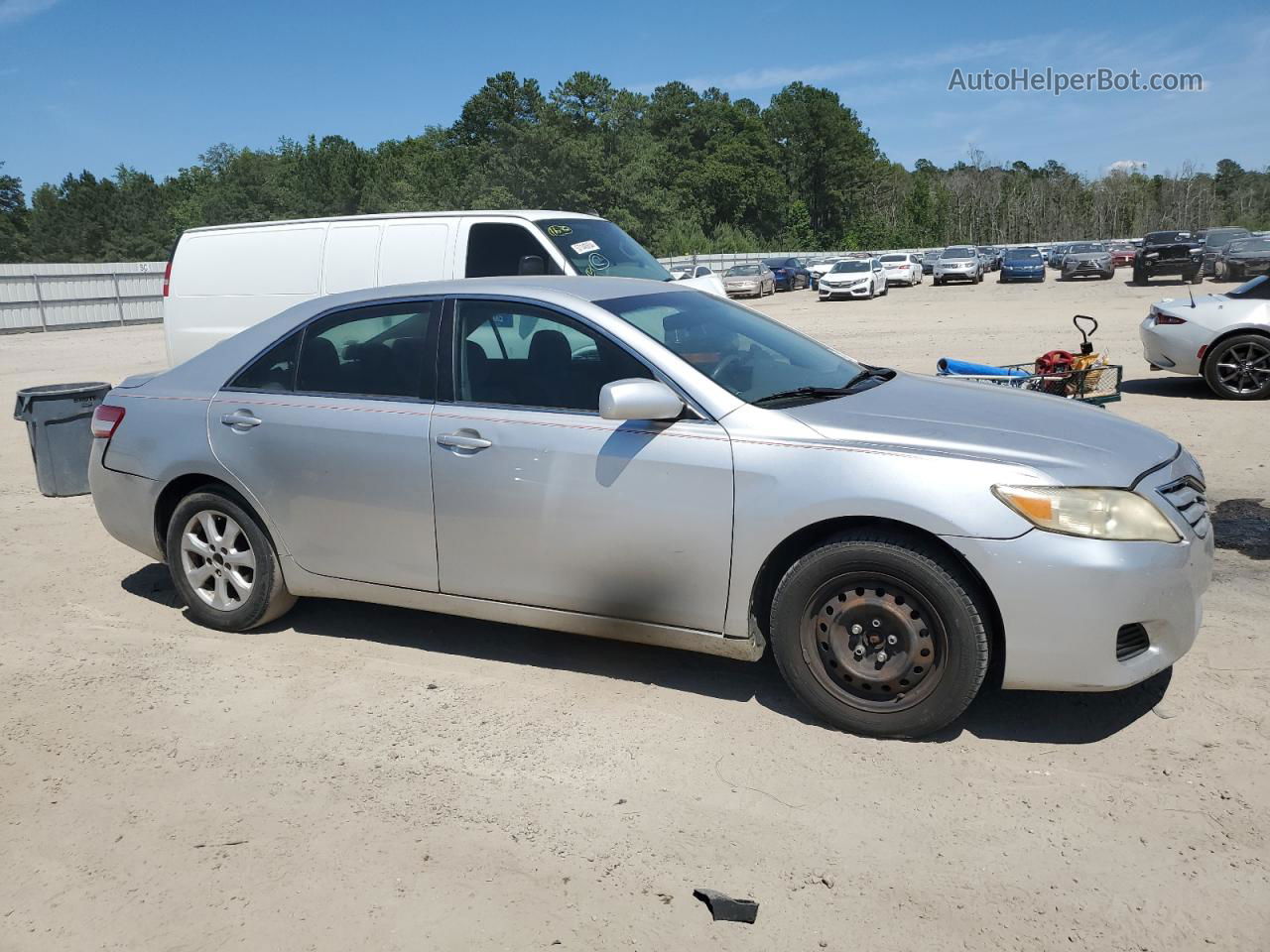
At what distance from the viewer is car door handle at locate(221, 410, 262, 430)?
4.93m

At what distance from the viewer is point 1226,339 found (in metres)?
10.9

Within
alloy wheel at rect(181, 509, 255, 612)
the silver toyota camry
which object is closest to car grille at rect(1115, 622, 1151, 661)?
the silver toyota camry

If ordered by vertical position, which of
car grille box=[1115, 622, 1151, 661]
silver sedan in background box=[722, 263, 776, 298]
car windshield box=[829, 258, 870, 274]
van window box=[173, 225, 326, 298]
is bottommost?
silver sedan in background box=[722, 263, 776, 298]

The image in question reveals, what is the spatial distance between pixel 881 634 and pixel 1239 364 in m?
9.07

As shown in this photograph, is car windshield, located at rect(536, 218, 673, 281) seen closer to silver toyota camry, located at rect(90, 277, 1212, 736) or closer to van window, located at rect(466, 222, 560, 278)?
van window, located at rect(466, 222, 560, 278)

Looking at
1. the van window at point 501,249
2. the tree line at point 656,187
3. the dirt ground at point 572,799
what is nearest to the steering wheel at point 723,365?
the dirt ground at point 572,799

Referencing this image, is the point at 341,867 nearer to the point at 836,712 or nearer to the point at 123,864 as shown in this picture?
the point at 123,864

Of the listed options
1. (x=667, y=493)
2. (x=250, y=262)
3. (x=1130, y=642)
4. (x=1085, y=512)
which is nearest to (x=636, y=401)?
(x=667, y=493)

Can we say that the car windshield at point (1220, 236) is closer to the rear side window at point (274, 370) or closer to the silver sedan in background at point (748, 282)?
the silver sedan in background at point (748, 282)

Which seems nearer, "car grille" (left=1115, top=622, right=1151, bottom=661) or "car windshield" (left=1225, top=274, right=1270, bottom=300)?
"car grille" (left=1115, top=622, right=1151, bottom=661)

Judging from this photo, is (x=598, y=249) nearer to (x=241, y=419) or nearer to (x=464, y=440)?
(x=241, y=419)

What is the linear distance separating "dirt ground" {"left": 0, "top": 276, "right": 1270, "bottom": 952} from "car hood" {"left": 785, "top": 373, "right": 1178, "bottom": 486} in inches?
20.9

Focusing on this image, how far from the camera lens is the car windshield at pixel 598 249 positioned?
9.12 metres

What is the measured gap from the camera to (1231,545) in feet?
19.6
